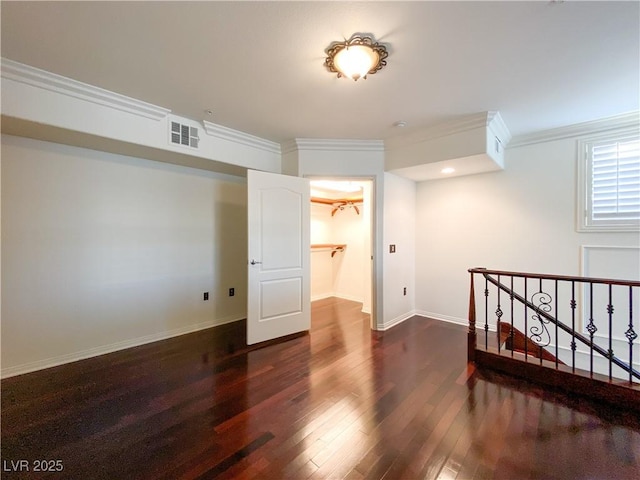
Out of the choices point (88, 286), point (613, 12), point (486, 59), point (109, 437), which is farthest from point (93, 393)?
point (613, 12)

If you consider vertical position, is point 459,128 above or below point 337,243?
above

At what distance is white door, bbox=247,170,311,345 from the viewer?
10.3 feet

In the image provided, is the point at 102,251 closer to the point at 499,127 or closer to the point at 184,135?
the point at 184,135

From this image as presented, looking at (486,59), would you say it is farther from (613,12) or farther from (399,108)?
(399,108)

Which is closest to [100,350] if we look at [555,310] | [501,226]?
[555,310]

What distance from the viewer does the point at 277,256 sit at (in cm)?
333

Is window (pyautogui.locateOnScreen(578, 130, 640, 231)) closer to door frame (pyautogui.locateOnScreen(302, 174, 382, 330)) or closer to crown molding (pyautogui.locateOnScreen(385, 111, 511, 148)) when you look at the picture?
crown molding (pyautogui.locateOnScreen(385, 111, 511, 148))

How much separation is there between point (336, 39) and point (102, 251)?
304cm

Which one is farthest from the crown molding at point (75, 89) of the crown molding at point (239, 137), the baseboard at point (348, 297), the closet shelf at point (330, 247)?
the baseboard at point (348, 297)

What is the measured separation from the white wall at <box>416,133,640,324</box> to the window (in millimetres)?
90

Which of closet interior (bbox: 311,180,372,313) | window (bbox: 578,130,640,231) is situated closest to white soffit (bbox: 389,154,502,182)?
window (bbox: 578,130,640,231)

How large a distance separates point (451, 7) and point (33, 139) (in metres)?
3.56

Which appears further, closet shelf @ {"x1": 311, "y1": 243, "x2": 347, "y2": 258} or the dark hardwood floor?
closet shelf @ {"x1": 311, "y1": 243, "x2": 347, "y2": 258}

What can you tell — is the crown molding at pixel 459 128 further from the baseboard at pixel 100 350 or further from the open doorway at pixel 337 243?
the baseboard at pixel 100 350
